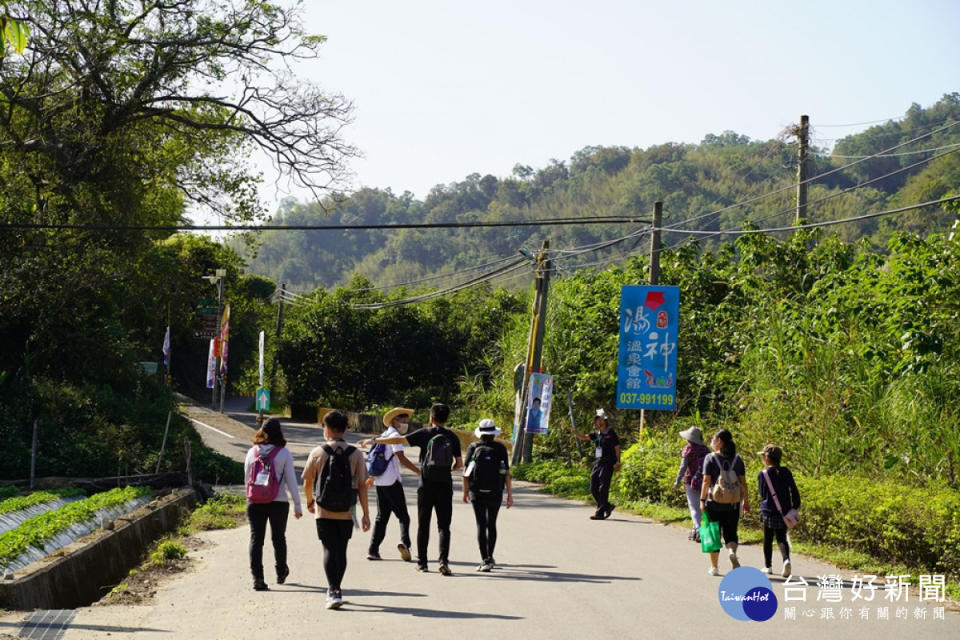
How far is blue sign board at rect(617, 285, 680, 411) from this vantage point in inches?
782

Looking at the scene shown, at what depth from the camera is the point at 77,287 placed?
25641 millimetres

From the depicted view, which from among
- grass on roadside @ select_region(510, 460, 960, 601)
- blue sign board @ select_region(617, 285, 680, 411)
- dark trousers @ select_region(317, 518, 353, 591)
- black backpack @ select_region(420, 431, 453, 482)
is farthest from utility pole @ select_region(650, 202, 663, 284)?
dark trousers @ select_region(317, 518, 353, 591)

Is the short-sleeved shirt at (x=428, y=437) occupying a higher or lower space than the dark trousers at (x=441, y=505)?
higher

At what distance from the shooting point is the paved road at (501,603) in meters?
8.20

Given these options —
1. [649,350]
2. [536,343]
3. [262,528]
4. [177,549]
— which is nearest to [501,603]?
[262,528]

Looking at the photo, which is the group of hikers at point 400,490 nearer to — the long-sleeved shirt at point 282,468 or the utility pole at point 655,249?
the long-sleeved shirt at point 282,468

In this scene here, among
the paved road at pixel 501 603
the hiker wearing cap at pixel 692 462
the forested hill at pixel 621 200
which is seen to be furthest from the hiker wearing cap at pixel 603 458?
the forested hill at pixel 621 200

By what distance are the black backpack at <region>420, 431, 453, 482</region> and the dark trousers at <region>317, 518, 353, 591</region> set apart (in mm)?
1782

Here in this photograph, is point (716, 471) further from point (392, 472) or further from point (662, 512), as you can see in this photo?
point (662, 512)

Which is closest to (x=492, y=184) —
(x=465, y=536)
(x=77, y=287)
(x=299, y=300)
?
(x=299, y=300)

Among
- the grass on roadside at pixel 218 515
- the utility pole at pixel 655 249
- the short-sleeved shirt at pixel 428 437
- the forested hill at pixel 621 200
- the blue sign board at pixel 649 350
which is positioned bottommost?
the grass on roadside at pixel 218 515

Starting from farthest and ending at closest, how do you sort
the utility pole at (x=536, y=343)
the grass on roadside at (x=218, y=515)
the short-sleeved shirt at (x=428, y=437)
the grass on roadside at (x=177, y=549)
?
the utility pole at (x=536, y=343)
the grass on roadside at (x=218, y=515)
the short-sleeved shirt at (x=428, y=437)
the grass on roadside at (x=177, y=549)

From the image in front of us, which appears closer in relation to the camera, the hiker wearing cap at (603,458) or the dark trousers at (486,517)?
the dark trousers at (486,517)

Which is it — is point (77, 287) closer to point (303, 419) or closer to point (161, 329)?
point (303, 419)
